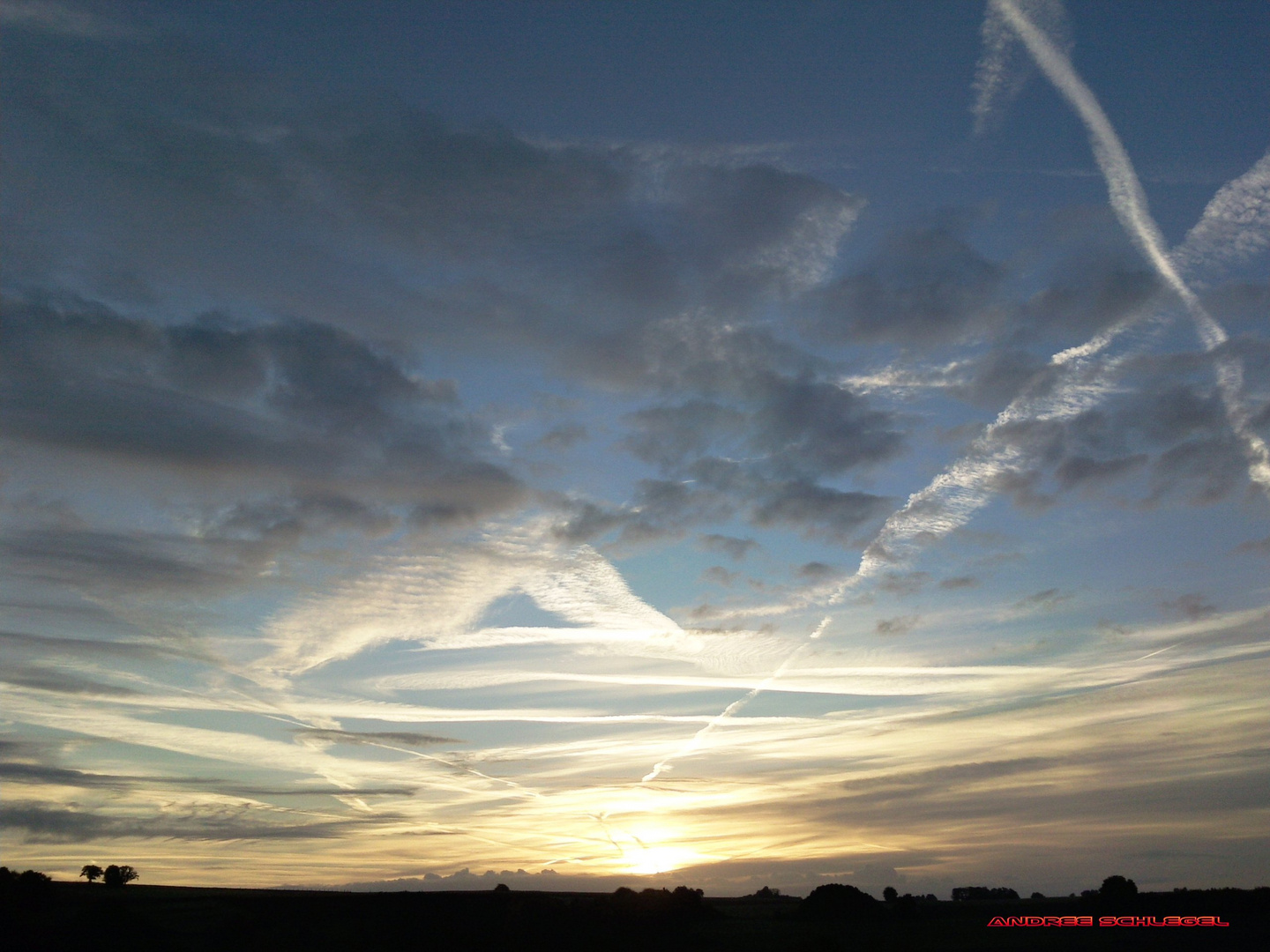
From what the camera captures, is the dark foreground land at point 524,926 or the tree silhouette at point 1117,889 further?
the tree silhouette at point 1117,889

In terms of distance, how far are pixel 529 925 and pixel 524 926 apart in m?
0.87

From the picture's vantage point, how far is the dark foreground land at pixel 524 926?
4156 inches

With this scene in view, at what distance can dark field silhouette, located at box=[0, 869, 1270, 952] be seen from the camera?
105812 millimetres

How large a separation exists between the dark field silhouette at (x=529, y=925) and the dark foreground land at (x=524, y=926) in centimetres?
25

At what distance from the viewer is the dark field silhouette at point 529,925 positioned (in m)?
106

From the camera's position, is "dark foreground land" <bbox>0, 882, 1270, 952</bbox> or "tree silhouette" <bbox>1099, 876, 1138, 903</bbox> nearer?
"dark foreground land" <bbox>0, 882, 1270, 952</bbox>

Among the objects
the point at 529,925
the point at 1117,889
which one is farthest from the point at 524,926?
the point at 1117,889

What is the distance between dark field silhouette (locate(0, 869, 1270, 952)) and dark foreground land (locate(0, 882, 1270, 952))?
0.83 ft

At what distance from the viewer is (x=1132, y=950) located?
85250 mm

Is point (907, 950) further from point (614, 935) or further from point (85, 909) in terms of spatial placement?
point (85, 909)

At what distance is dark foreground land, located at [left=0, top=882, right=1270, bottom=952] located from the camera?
106 m

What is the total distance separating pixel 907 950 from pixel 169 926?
324 feet

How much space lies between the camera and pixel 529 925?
11912cm

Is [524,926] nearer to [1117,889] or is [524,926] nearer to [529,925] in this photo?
[529,925]
